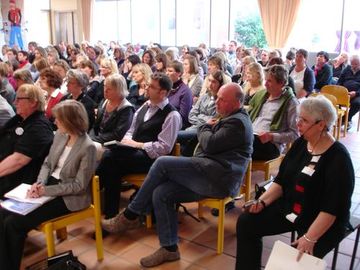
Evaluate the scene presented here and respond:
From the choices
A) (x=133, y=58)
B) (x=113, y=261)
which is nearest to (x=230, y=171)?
(x=113, y=261)

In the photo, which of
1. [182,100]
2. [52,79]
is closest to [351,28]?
[182,100]

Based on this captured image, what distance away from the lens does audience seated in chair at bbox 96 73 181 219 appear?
2.88 m

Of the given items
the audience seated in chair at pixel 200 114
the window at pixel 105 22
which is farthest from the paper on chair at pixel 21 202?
the window at pixel 105 22

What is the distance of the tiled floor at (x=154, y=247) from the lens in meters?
2.49

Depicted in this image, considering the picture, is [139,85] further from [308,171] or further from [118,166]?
[308,171]

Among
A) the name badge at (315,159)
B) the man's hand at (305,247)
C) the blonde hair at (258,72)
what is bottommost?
the man's hand at (305,247)

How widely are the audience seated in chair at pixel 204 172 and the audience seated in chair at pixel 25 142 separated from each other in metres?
0.72

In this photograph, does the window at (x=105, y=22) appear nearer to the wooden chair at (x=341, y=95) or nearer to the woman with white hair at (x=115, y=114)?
the wooden chair at (x=341, y=95)

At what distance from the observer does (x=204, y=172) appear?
2.47m

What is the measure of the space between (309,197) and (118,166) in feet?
4.78

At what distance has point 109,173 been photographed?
2.91 metres

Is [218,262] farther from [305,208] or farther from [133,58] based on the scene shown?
[133,58]

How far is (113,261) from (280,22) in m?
8.79

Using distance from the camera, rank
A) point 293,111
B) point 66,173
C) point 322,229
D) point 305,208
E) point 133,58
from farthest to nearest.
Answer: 1. point 133,58
2. point 293,111
3. point 66,173
4. point 305,208
5. point 322,229
